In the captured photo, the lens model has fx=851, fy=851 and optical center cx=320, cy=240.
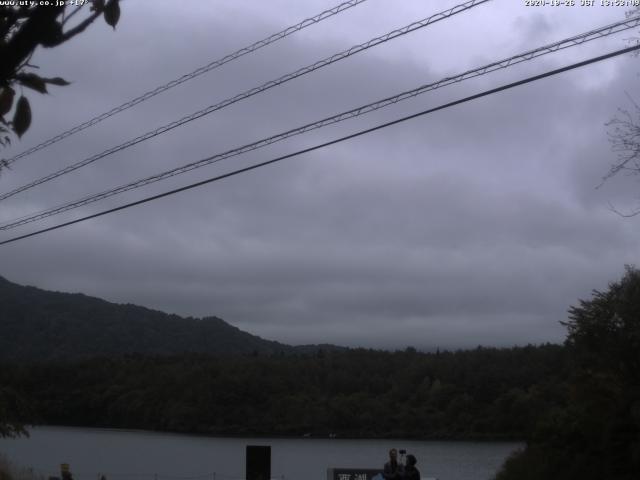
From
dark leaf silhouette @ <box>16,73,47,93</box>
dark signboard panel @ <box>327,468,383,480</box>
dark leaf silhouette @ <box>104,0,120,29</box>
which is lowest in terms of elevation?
dark signboard panel @ <box>327,468,383,480</box>

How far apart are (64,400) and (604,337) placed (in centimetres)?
2901

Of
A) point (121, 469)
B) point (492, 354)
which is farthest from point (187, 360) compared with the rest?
point (492, 354)

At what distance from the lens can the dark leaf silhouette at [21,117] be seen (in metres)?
3.88

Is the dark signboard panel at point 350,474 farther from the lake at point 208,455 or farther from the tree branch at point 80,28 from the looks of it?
the tree branch at point 80,28

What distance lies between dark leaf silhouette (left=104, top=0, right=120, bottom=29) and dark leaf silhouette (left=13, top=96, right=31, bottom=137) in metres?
0.52

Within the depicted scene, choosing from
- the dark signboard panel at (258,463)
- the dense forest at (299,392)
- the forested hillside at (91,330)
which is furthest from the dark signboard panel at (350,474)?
the forested hillside at (91,330)

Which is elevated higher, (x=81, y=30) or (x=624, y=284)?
(x=624, y=284)

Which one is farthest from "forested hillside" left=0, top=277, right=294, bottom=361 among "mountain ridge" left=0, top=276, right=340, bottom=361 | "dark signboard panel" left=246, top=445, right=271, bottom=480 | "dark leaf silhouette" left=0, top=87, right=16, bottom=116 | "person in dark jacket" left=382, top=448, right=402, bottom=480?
"dark leaf silhouette" left=0, top=87, right=16, bottom=116

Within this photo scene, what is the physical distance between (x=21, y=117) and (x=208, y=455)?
3628 cm

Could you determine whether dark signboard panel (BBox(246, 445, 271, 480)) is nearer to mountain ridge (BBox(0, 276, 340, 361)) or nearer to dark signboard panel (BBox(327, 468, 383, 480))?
dark signboard panel (BBox(327, 468, 383, 480))

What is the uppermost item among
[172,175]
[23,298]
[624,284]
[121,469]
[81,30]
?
[23,298]

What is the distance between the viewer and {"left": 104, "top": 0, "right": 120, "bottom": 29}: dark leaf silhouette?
3.80m

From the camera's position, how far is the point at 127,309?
242 ft

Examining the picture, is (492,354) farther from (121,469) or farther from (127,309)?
(127,309)
